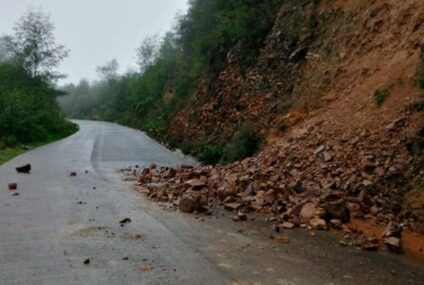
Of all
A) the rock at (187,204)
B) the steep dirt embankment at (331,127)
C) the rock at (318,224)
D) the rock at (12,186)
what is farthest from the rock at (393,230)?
the rock at (12,186)

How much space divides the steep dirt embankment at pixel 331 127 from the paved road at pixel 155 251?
68 cm

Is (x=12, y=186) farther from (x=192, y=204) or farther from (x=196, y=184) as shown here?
(x=192, y=204)

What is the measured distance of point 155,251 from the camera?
6688 mm

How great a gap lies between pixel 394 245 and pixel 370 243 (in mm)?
365

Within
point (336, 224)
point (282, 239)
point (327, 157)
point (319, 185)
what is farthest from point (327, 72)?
point (282, 239)

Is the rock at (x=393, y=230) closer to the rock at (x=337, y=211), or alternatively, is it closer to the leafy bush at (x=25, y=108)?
the rock at (x=337, y=211)

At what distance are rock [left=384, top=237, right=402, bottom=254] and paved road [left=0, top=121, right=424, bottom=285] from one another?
176mm

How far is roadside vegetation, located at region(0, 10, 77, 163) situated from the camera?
92.0ft

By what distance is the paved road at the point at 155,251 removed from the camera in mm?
5707

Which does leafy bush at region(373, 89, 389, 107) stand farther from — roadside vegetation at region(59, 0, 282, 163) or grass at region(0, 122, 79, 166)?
grass at region(0, 122, 79, 166)

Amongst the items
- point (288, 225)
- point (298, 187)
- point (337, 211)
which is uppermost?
point (298, 187)

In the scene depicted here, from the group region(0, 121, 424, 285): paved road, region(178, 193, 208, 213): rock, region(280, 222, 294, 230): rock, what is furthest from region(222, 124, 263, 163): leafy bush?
region(280, 222, 294, 230): rock

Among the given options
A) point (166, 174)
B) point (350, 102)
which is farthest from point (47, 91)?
point (350, 102)

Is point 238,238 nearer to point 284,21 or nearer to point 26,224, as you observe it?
point 26,224
